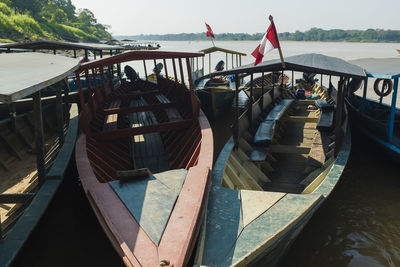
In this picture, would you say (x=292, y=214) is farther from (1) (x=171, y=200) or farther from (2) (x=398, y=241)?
(2) (x=398, y=241)

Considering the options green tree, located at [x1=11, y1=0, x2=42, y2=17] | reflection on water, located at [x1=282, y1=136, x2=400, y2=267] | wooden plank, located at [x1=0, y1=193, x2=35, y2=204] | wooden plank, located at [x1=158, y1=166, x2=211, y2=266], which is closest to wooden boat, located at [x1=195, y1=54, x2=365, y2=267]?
wooden plank, located at [x1=158, y1=166, x2=211, y2=266]

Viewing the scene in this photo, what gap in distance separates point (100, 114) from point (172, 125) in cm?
312

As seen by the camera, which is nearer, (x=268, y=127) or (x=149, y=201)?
(x=149, y=201)

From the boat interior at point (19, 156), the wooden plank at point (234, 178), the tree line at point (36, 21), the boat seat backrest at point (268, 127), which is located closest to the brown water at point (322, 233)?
the boat interior at point (19, 156)

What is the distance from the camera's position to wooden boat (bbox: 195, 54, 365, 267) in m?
4.22

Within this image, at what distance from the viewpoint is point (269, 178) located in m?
8.48

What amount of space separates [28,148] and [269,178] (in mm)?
8241

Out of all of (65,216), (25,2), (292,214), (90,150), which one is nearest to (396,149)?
(292,214)

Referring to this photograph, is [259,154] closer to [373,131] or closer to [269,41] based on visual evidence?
[269,41]

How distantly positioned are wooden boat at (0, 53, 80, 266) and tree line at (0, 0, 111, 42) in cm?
3666

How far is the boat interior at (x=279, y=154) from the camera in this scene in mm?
7387

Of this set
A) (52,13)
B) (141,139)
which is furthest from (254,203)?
(52,13)

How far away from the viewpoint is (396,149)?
912 centimetres

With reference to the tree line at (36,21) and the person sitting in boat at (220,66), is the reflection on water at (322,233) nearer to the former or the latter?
the person sitting in boat at (220,66)
